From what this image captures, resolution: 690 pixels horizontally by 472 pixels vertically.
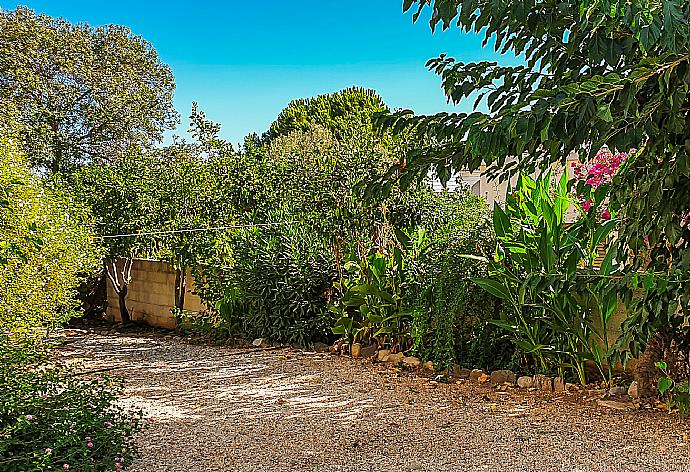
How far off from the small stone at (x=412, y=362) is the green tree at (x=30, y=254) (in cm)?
265

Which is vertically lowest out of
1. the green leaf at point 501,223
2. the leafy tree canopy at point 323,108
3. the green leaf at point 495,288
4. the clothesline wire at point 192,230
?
the green leaf at point 495,288

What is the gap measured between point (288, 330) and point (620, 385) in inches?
108

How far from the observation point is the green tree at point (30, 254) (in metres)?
4.66

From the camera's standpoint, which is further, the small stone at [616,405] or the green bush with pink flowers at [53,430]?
the small stone at [616,405]

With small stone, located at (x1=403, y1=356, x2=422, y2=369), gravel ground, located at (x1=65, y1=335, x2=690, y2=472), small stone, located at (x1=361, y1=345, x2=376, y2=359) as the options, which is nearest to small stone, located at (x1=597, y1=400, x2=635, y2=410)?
gravel ground, located at (x1=65, y1=335, x2=690, y2=472)

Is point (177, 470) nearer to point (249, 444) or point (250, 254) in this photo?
point (249, 444)

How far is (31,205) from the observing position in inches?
193

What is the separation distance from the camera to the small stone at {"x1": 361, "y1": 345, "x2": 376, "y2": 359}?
538 centimetres

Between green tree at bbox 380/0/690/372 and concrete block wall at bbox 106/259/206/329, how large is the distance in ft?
15.8

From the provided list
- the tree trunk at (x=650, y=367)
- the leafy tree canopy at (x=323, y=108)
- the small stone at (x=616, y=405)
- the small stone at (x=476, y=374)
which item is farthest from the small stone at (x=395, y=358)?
the leafy tree canopy at (x=323, y=108)

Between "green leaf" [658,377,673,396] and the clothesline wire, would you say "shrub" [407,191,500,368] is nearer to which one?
"green leaf" [658,377,673,396]

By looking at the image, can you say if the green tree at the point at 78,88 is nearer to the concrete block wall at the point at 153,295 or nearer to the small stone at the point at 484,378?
the concrete block wall at the point at 153,295

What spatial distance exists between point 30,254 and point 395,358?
2.72 metres

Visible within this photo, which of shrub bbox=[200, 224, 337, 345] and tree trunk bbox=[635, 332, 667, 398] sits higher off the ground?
shrub bbox=[200, 224, 337, 345]
